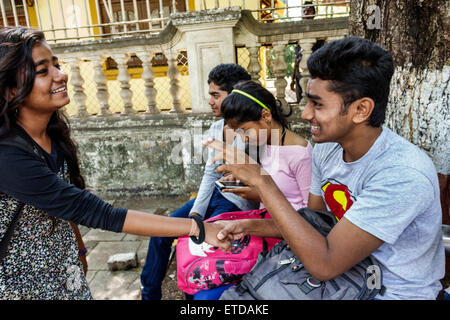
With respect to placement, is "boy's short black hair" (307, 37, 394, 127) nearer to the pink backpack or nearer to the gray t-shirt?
the gray t-shirt

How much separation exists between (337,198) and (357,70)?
0.67 metres

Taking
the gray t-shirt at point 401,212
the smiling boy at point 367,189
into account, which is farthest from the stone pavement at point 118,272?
the gray t-shirt at point 401,212

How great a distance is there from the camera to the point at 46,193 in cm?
139

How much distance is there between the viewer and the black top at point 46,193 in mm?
1334

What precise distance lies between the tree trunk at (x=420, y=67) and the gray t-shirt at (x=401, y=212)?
577 mm

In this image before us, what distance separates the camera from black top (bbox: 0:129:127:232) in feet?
4.38

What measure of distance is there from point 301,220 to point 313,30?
3.07 m

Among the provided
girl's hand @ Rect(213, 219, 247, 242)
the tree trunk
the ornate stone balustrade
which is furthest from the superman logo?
Answer: the ornate stone balustrade

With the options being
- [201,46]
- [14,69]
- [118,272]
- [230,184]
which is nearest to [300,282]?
[230,184]

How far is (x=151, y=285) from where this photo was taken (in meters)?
2.35

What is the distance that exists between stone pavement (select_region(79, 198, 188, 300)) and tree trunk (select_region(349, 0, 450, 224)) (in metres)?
2.16

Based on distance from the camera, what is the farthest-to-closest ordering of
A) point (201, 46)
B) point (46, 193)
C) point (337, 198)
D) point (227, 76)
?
point (201, 46)
point (227, 76)
point (337, 198)
point (46, 193)

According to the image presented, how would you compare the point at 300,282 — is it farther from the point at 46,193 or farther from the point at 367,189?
the point at 46,193

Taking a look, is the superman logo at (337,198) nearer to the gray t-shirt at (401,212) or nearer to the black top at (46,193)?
the gray t-shirt at (401,212)
